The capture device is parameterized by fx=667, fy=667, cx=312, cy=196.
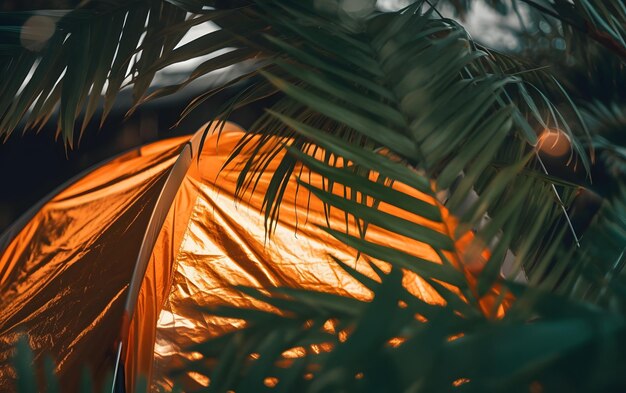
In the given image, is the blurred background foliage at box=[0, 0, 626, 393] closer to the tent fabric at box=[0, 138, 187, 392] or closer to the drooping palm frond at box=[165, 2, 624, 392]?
the drooping palm frond at box=[165, 2, 624, 392]

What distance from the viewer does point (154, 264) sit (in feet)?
4.92

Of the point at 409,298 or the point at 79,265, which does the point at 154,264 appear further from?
the point at 409,298

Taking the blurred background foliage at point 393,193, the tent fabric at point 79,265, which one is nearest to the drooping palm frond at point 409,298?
the blurred background foliage at point 393,193

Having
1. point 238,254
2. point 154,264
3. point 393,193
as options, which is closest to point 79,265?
point 154,264

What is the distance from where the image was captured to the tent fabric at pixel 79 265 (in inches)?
56.4

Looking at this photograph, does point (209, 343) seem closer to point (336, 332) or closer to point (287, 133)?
point (336, 332)

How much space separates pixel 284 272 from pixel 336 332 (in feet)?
3.80

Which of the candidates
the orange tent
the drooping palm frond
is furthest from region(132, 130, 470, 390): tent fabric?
the drooping palm frond

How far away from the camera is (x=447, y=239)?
46 cm

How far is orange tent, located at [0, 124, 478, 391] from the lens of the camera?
143cm

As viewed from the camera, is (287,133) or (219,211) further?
(219,211)

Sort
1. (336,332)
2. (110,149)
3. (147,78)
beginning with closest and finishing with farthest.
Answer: (336,332), (147,78), (110,149)

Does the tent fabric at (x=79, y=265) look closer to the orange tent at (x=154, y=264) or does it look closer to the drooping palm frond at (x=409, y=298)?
the orange tent at (x=154, y=264)

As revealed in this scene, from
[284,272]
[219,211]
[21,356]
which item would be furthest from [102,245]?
[21,356]
